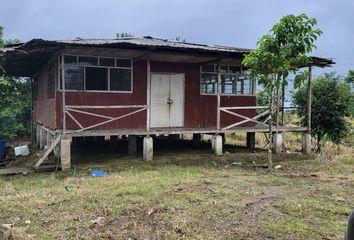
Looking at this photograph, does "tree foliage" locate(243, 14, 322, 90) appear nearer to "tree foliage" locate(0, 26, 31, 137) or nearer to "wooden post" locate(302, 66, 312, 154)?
"wooden post" locate(302, 66, 312, 154)

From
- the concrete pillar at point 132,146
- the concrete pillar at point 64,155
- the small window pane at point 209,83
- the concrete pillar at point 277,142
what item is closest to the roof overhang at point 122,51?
the small window pane at point 209,83

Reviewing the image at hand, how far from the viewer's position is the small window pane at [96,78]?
1187cm

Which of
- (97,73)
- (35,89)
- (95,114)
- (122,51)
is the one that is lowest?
(95,114)

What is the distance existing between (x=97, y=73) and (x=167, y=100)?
9.10 ft

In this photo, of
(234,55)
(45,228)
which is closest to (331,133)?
(234,55)

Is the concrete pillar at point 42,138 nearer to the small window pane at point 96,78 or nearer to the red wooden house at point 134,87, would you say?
the red wooden house at point 134,87

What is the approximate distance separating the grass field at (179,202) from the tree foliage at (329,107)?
4034mm

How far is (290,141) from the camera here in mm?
18875

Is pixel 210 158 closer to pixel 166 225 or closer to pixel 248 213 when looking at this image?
pixel 248 213

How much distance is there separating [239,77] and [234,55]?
2.29m

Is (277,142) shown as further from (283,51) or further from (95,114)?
(95,114)

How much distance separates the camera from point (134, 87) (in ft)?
41.7

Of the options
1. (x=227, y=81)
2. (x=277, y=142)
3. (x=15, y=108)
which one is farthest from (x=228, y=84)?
(x=15, y=108)

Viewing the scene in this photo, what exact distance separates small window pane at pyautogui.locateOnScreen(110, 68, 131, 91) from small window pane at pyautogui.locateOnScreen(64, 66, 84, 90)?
984 millimetres
